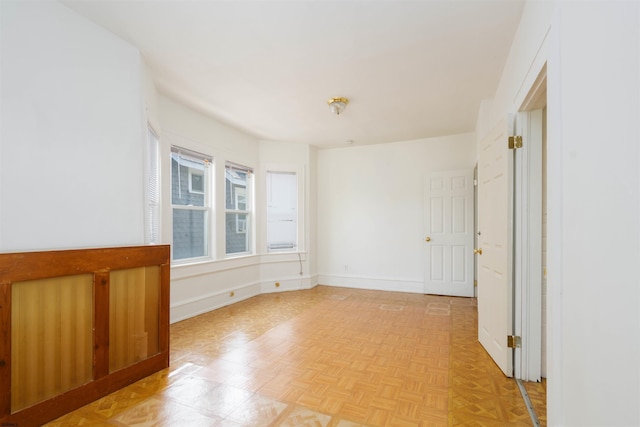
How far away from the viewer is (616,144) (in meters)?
0.98

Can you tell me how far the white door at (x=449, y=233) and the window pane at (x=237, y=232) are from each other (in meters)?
3.18

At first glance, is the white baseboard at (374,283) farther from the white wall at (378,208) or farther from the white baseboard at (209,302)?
the white baseboard at (209,302)

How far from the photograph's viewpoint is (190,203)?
13.9 feet

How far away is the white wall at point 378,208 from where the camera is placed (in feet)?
18.0

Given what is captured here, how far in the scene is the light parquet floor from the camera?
1972mm

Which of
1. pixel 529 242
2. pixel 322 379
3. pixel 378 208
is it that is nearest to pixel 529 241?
pixel 529 242

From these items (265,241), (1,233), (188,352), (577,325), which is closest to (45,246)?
(1,233)

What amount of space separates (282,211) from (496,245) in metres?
3.91

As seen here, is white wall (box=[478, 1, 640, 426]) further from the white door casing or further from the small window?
the small window

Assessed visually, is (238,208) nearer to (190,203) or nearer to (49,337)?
(190,203)

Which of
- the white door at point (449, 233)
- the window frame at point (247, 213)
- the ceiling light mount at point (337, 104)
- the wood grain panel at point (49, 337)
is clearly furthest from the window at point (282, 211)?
the wood grain panel at point (49, 337)

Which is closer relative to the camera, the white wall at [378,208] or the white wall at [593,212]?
the white wall at [593,212]

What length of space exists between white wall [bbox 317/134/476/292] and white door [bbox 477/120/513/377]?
2.36 meters

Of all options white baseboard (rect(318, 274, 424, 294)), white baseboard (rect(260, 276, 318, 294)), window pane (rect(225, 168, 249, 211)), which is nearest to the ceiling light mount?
window pane (rect(225, 168, 249, 211))
